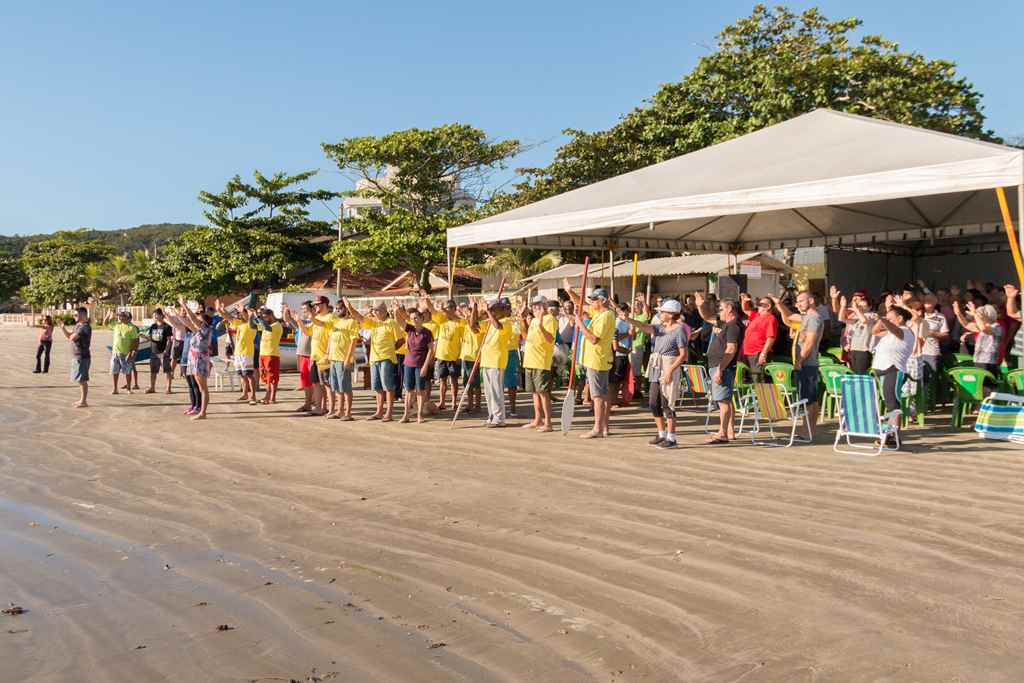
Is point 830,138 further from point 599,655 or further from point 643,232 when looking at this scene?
point 599,655

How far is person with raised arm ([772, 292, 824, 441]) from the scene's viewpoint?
8.56 m

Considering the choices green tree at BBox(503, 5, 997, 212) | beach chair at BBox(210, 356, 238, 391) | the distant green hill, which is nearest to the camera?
beach chair at BBox(210, 356, 238, 391)

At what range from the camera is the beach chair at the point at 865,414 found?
8.02 m

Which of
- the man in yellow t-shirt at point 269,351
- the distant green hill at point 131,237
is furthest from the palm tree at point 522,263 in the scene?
the distant green hill at point 131,237

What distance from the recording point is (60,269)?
66688 millimetres

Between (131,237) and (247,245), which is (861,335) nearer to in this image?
(247,245)

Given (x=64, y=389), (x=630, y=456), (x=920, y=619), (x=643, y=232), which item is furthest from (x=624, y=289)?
(x=920, y=619)

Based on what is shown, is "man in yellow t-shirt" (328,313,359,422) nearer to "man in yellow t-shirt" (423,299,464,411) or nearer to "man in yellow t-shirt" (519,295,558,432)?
"man in yellow t-shirt" (423,299,464,411)

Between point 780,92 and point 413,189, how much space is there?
60.3ft

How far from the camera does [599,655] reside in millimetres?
3484

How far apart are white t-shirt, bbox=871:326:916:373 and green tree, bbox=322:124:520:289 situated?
25.8 meters

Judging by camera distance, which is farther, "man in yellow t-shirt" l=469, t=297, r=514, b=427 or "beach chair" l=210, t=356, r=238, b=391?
"beach chair" l=210, t=356, r=238, b=391

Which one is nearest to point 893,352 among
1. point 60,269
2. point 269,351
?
point 269,351

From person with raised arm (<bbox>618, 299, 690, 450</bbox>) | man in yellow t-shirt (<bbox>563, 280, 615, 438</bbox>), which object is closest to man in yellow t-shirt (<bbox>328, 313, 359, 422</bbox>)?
man in yellow t-shirt (<bbox>563, 280, 615, 438</bbox>)
